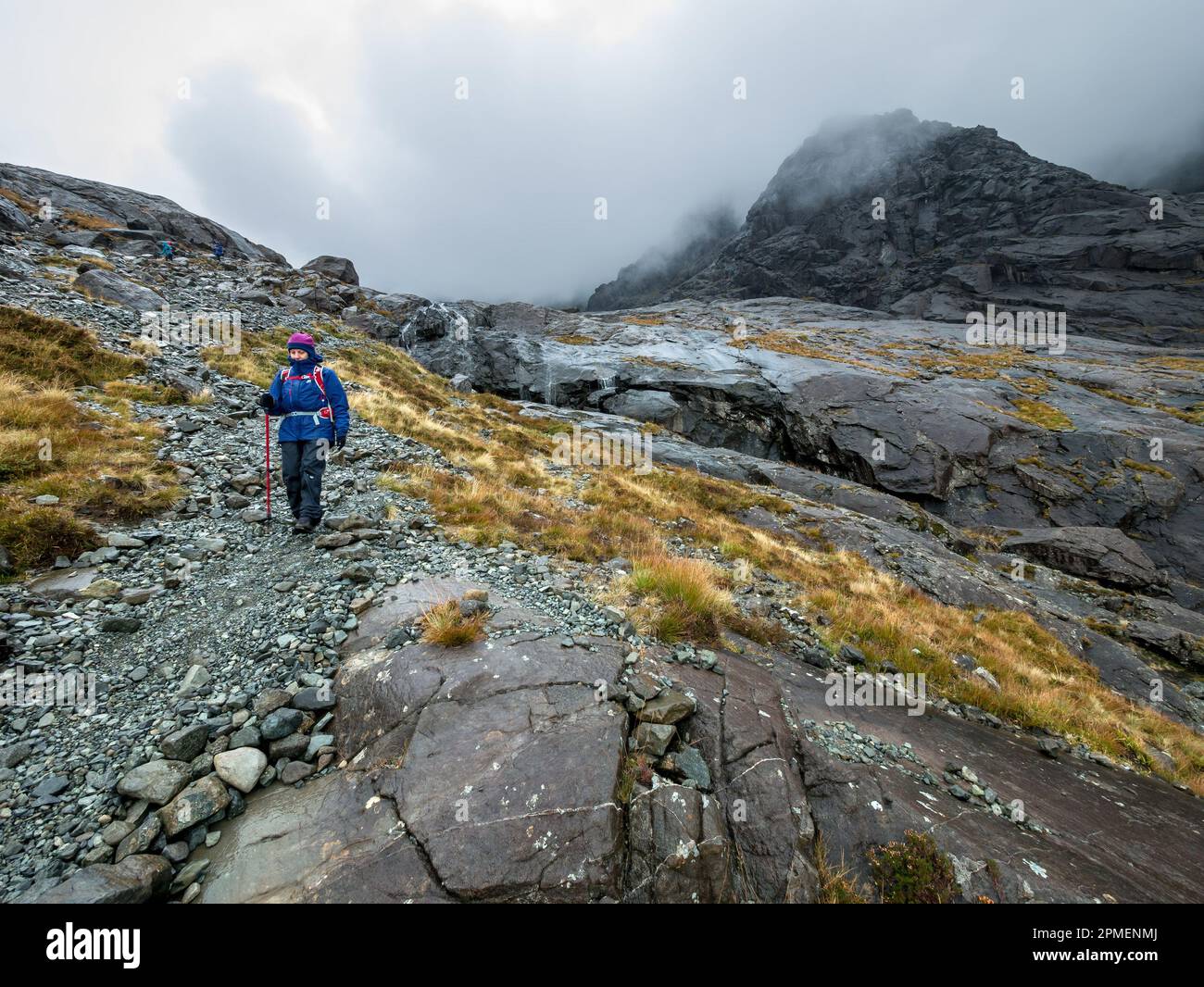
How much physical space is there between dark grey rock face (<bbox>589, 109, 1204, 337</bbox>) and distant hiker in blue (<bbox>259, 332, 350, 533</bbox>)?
12089 centimetres

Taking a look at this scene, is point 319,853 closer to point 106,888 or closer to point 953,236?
point 106,888

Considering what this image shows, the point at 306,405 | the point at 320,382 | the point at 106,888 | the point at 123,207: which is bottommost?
the point at 106,888

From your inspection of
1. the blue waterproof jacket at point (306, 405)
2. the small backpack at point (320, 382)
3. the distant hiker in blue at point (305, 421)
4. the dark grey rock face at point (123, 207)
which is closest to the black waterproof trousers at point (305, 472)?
the distant hiker in blue at point (305, 421)

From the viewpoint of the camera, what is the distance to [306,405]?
8.00m

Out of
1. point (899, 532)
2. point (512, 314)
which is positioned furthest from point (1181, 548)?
point (512, 314)

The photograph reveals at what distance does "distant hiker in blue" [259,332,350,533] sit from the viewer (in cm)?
783

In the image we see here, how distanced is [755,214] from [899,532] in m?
174

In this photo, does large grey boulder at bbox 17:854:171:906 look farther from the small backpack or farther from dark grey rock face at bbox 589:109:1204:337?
dark grey rock face at bbox 589:109:1204:337

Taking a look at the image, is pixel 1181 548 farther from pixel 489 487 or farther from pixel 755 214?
pixel 755 214

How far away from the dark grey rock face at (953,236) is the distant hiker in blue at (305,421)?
121m

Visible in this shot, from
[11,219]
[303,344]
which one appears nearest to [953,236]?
[303,344]

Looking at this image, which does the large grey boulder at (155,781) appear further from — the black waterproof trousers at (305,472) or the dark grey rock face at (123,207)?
the dark grey rock face at (123,207)

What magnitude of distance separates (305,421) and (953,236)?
523 ft

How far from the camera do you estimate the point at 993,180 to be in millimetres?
117438
